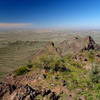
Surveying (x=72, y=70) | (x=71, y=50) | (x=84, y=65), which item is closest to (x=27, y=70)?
(x=72, y=70)

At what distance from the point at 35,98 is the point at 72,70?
10.2 m

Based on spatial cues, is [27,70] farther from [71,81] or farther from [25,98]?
[25,98]

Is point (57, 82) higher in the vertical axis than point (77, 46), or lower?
lower

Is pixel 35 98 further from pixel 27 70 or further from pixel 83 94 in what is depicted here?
pixel 27 70

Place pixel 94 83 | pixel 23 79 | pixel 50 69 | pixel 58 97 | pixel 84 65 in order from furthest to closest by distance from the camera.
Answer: pixel 84 65 → pixel 50 69 → pixel 23 79 → pixel 94 83 → pixel 58 97

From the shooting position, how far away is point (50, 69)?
23.1 meters

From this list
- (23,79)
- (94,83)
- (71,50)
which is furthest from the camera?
(71,50)

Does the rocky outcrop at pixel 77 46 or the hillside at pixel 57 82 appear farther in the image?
the rocky outcrop at pixel 77 46

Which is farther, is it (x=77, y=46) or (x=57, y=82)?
(x=77, y=46)

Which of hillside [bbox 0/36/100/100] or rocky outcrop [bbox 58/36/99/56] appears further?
rocky outcrop [bbox 58/36/99/56]

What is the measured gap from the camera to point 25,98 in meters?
14.6

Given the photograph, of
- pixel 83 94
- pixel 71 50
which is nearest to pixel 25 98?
pixel 83 94

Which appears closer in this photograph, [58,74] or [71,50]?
[58,74]

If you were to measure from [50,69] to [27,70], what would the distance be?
3276 millimetres
